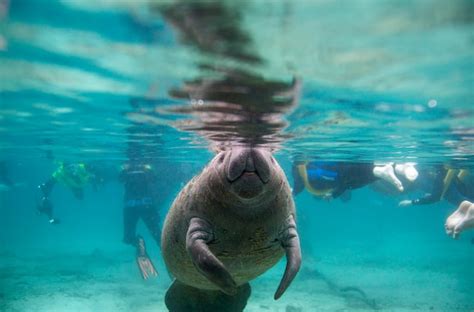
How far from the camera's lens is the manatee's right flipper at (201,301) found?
7.28 metres

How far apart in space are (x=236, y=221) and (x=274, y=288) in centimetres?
1381

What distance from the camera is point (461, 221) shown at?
10.9 m

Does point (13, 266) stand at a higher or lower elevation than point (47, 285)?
lower

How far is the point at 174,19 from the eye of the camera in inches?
204

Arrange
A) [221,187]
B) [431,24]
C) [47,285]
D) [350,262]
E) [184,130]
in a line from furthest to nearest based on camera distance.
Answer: [350,262]
[47,285]
[184,130]
[431,24]
[221,187]

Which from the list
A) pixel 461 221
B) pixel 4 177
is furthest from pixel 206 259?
pixel 4 177

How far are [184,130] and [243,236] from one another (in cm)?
776

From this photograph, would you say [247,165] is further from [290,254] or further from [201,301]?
[201,301]

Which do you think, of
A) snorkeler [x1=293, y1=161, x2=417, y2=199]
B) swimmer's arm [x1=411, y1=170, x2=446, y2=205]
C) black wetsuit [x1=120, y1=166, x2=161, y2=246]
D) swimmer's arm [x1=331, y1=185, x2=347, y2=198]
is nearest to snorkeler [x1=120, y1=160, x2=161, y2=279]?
black wetsuit [x1=120, y1=166, x2=161, y2=246]

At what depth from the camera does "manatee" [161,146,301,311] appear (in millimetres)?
4562

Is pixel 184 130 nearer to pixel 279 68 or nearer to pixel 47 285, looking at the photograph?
pixel 279 68

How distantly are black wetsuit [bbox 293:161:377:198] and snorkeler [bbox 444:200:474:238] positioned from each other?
2973mm

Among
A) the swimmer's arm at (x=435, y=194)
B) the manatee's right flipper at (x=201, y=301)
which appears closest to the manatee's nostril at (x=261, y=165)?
the manatee's right flipper at (x=201, y=301)

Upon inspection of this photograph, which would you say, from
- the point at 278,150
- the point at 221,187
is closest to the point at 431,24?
the point at 221,187
